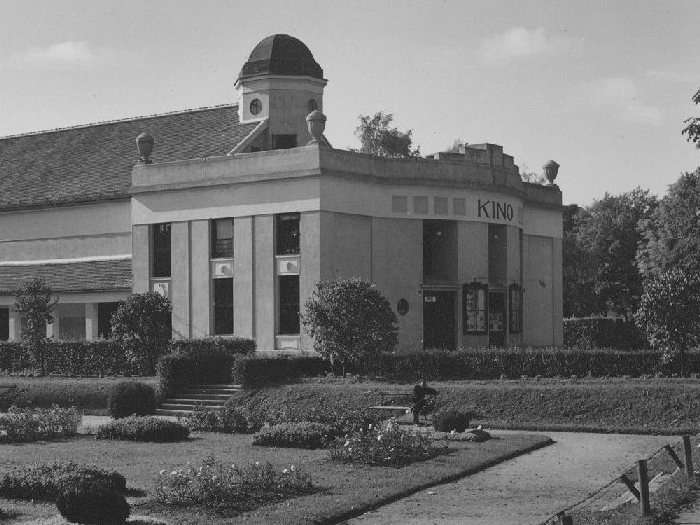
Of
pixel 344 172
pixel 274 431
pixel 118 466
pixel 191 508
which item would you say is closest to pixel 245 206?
pixel 344 172

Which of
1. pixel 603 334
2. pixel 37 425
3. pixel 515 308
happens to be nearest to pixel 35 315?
pixel 37 425

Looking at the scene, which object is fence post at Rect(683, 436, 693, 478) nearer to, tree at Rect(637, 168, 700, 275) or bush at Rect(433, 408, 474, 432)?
bush at Rect(433, 408, 474, 432)

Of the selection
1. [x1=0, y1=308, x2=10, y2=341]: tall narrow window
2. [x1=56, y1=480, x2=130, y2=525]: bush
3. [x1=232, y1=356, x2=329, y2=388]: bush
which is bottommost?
[x1=56, y1=480, x2=130, y2=525]: bush

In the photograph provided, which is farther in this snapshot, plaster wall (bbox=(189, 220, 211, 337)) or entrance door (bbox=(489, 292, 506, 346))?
entrance door (bbox=(489, 292, 506, 346))

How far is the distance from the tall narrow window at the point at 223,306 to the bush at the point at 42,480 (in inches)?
1062

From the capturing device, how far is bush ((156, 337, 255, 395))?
3917cm

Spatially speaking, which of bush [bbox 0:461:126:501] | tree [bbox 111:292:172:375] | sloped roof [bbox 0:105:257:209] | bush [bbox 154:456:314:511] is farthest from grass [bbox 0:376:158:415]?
bush [bbox 154:456:314:511]

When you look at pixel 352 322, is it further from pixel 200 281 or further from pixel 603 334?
pixel 603 334

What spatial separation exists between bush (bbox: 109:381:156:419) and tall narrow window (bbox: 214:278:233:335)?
11773 mm

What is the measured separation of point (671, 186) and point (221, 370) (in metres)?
48.8

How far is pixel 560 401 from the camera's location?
33188 millimetres

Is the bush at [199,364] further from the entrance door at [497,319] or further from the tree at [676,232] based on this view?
the tree at [676,232]

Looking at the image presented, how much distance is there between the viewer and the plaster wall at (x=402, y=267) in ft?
159

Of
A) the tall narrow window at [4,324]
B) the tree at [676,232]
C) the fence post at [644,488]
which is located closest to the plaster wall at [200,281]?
the tall narrow window at [4,324]
